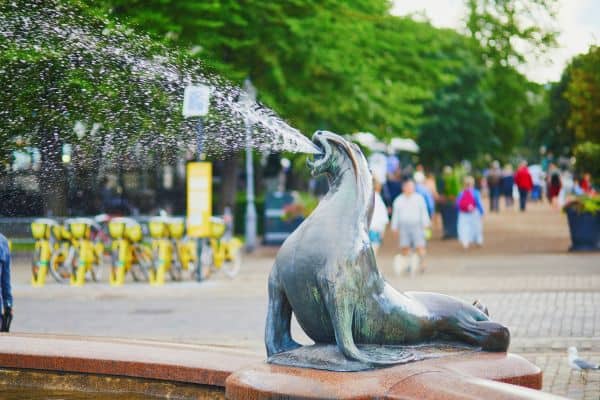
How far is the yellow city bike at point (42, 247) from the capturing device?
20.8 m

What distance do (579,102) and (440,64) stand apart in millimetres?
5657

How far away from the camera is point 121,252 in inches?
821

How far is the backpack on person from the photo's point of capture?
91.5ft

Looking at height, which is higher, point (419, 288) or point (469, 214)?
point (469, 214)

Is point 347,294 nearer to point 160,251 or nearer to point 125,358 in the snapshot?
point 125,358

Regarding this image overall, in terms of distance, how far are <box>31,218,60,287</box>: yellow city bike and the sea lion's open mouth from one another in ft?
47.4

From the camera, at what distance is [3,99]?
11711mm

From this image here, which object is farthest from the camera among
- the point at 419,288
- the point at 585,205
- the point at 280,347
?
the point at 585,205

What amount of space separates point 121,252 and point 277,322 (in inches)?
559

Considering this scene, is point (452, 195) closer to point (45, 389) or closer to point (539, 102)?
point (45, 389)

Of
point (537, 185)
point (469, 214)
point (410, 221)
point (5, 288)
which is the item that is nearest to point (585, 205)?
point (469, 214)

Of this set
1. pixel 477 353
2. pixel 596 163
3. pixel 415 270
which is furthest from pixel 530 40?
pixel 477 353

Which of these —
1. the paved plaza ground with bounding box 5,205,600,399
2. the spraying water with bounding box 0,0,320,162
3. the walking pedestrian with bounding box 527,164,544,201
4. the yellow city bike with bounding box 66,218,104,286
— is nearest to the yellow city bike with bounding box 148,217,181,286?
the paved plaza ground with bounding box 5,205,600,399

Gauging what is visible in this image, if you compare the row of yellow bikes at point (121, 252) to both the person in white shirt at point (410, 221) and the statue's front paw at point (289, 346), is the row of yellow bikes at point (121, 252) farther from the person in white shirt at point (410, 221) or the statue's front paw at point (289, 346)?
the statue's front paw at point (289, 346)
